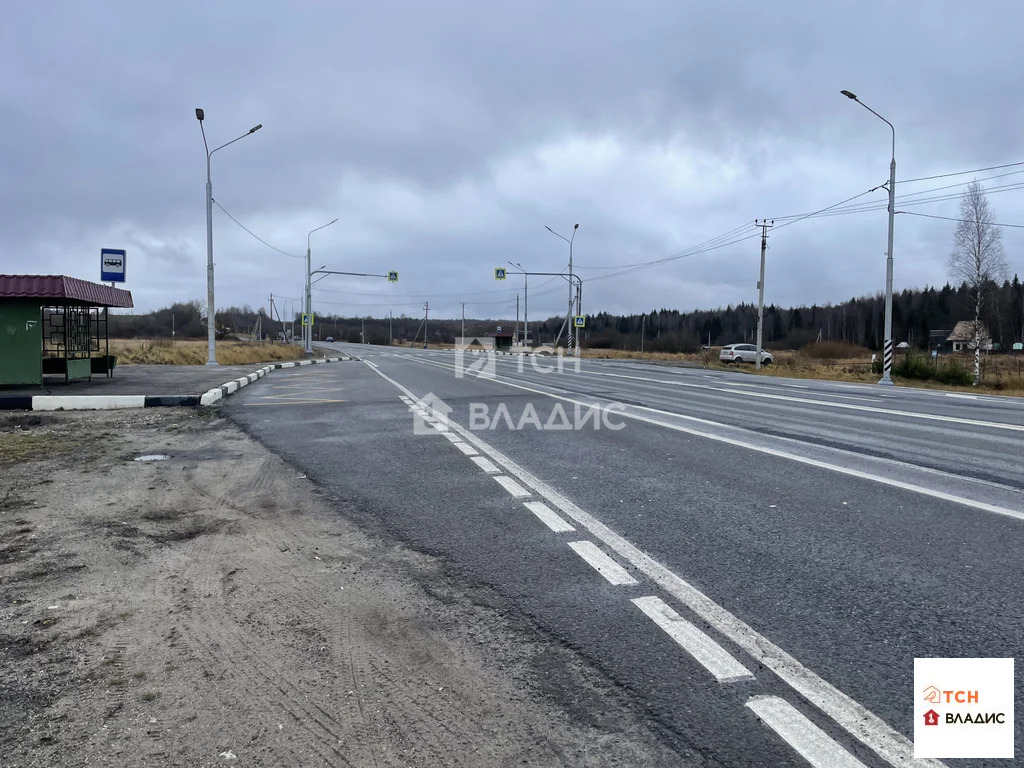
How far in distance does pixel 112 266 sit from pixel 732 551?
2112cm

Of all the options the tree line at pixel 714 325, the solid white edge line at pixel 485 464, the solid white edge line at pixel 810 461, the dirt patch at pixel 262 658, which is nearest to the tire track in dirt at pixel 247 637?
the dirt patch at pixel 262 658

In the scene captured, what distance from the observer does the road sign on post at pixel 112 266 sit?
797 inches

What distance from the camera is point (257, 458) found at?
332 inches

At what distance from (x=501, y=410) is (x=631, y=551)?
8.93m

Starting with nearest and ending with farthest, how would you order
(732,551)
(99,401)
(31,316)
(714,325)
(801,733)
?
(801,733), (732,551), (99,401), (31,316), (714,325)

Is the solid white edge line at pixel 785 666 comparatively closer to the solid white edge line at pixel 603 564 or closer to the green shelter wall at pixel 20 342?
the solid white edge line at pixel 603 564

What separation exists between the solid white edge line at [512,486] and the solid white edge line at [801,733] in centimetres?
365

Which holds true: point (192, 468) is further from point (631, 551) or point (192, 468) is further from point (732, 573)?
point (732, 573)

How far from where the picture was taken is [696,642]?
326 centimetres

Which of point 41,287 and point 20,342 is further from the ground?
point 41,287

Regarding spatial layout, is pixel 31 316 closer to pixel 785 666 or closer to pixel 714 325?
pixel 785 666

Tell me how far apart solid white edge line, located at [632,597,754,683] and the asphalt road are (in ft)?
0.04

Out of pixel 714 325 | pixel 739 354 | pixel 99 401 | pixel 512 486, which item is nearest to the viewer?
pixel 512 486

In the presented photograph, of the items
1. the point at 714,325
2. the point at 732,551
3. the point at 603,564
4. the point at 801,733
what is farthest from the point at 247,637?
the point at 714,325
